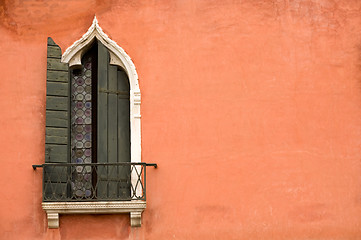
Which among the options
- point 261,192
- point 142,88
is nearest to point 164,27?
point 142,88

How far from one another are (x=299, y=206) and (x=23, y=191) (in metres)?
3.33

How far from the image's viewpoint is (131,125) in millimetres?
10047

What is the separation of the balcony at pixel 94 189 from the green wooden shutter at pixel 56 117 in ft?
0.04

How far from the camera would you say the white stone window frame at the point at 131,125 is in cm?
966

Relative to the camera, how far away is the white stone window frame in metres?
9.66

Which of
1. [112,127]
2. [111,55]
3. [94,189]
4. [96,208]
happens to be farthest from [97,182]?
[111,55]

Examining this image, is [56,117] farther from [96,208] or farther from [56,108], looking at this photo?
[96,208]

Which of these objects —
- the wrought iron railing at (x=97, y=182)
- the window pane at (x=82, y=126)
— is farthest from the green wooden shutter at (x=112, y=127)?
the window pane at (x=82, y=126)

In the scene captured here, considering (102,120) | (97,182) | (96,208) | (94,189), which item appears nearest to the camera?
(96,208)

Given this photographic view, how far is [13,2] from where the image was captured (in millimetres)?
10539

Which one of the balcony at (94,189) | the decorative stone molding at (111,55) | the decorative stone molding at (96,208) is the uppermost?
the decorative stone molding at (111,55)

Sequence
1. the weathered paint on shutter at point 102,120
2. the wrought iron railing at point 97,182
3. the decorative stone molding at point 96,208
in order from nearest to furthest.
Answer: the decorative stone molding at point 96,208, the wrought iron railing at point 97,182, the weathered paint on shutter at point 102,120

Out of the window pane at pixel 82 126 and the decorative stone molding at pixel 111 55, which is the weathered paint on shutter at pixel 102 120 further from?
the window pane at pixel 82 126

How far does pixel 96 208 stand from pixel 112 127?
1.06 meters
